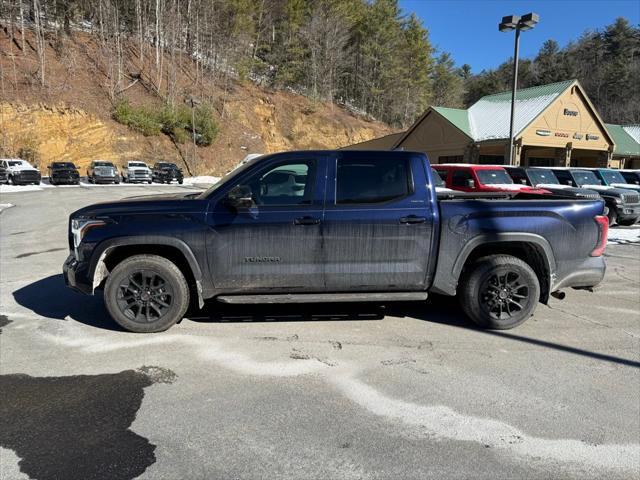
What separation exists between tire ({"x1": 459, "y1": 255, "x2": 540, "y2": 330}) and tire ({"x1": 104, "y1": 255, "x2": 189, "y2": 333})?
3000 millimetres

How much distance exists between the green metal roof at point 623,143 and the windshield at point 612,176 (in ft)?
71.5

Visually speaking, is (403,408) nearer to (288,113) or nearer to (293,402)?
(293,402)

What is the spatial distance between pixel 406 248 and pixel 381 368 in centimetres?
125

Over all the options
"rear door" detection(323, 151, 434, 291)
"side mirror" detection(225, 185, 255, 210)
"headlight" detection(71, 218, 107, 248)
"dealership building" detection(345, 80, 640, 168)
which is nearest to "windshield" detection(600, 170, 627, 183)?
"dealership building" detection(345, 80, 640, 168)

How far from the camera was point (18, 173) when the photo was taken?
2998 cm

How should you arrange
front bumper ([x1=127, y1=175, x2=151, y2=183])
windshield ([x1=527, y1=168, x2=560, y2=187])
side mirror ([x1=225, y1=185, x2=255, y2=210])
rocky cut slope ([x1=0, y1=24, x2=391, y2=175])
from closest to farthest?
side mirror ([x1=225, y1=185, x2=255, y2=210])
windshield ([x1=527, y1=168, x2=560, y2=187])
front bumper ([x1=127, y1=175, x2=151, y2=183])
rocky cut slope ([x1=0, y1=24, x2=391, y2=175])

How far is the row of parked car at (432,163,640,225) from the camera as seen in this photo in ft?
42.0

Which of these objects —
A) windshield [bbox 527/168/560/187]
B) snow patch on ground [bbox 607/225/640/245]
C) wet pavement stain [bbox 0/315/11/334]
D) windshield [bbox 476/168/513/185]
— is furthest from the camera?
windshield [bbox 527/168/560/187]

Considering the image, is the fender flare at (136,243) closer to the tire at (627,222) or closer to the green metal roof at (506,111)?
the tire at (627,222)

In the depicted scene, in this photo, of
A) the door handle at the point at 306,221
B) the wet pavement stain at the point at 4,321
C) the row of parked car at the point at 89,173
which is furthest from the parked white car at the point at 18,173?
the door handle at the point at 306,221

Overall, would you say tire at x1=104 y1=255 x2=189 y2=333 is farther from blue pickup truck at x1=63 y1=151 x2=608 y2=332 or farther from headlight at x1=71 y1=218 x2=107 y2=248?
Result: headlight at x1=71 y1=218 x2=107 y2=248

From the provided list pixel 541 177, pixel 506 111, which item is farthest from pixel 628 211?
pixel 506 111

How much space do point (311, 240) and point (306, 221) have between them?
197 millimetres

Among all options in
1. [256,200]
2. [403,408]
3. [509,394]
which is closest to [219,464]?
[403,408]
